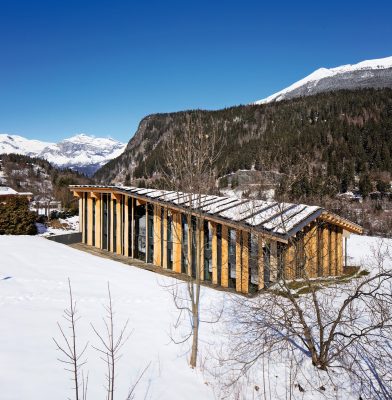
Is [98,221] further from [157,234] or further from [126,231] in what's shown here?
[157,234]

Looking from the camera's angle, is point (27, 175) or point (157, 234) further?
point (27, 175)

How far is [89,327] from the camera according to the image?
290 inches

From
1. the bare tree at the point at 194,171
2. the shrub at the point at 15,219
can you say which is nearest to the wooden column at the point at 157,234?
the bare tree at the point at 194,171

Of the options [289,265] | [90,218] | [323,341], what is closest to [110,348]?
[289,265]

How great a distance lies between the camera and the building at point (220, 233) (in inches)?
389

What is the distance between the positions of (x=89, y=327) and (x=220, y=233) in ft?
20.6

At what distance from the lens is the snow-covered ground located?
5363 millimetres

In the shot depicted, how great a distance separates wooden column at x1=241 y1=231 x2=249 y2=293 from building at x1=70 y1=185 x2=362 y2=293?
35 mm

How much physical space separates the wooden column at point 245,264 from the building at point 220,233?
35mm

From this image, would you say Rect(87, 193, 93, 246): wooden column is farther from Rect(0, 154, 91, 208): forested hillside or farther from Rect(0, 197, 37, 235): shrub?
Rect(0, 154, 91, 208): forested hillside

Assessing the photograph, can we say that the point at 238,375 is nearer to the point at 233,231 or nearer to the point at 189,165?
the point at 189,165

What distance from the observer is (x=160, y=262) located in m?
15.2

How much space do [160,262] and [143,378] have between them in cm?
946

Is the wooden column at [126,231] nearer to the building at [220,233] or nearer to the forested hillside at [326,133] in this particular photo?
the building at [220,233]
